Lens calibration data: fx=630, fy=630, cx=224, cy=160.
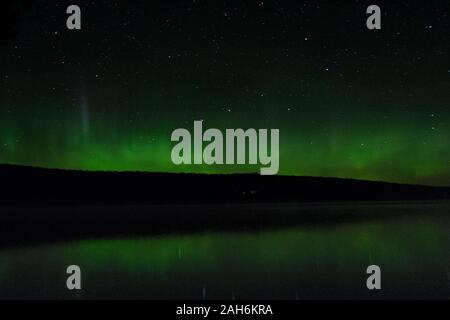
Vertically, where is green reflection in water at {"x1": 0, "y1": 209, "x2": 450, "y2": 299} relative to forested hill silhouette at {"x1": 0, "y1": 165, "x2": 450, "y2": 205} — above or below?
below

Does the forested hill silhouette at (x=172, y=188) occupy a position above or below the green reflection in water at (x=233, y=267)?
above

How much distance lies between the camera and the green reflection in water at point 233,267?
8125mm

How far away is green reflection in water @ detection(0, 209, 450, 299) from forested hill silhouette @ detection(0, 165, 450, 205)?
266ft

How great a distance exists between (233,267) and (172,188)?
106404 millimetres

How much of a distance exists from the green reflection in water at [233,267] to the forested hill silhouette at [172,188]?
266ft

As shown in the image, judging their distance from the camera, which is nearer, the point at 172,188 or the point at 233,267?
the point at 233,267

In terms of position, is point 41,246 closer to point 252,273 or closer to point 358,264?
point 252,273

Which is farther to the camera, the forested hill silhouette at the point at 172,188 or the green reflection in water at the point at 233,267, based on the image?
the forested hill silhouette at the point at 172,188

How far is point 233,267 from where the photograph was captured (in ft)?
34.2

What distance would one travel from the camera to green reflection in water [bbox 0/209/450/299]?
320 inches

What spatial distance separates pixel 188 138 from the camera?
1769cm

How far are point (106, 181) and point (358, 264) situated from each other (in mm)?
108631
